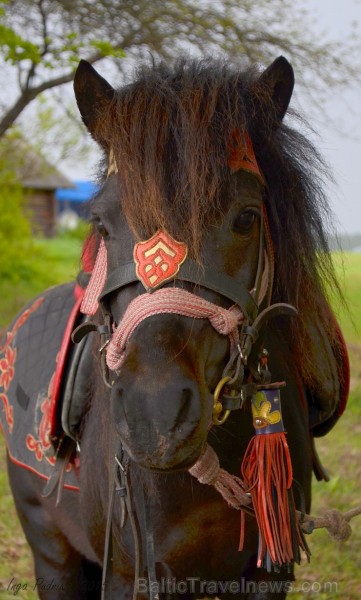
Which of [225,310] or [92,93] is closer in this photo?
[225,310]

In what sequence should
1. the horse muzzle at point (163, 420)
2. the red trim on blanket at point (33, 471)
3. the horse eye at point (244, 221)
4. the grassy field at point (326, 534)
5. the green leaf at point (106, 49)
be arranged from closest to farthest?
the horse muzzle at point (163, 420) < the horse eye at point (244, 221) < the red trim on blanket at point (33, 471) < the grassy field at point (326, 534) < the green leaf at point (106, 49)

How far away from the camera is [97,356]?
2248 mm

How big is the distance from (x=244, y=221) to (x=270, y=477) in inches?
29.1

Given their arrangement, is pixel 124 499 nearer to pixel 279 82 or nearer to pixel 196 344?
pixel 196 344

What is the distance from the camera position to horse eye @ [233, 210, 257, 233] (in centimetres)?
192

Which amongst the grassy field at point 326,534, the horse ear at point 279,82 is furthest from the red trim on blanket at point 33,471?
the horse ear at point 279,82

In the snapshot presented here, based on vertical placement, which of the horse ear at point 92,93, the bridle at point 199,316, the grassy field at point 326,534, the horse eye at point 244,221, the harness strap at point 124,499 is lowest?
the grassy field at point 326,534

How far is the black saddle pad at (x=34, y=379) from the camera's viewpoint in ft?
9.30

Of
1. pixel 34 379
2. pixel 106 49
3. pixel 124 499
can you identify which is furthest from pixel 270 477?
pixel 106 49

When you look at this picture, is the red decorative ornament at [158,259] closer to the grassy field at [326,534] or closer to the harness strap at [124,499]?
the harness strap at [124,499]

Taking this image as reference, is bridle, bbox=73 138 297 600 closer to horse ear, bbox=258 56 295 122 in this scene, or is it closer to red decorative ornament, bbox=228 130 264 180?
red decorative ornament, bbox=228 130 264 180

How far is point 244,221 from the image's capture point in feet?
6.34

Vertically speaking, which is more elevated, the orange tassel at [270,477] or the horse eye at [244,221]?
the horse eye at [244,221]

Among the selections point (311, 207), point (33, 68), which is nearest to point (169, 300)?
point (311, 207)
